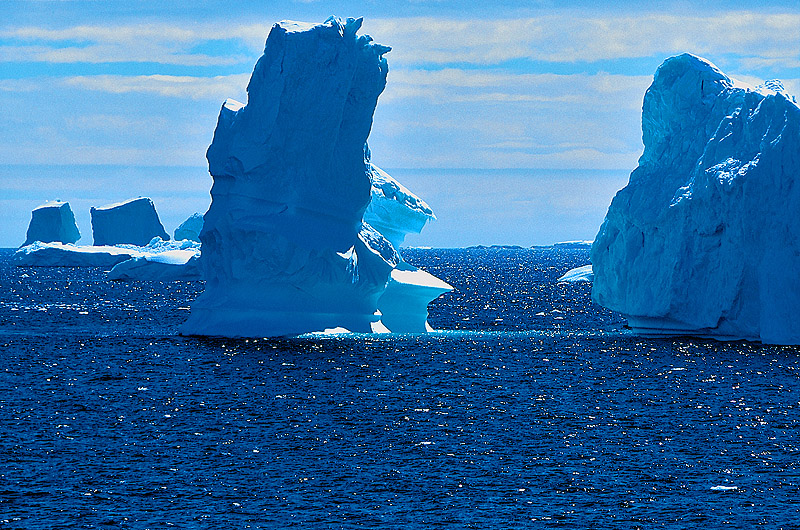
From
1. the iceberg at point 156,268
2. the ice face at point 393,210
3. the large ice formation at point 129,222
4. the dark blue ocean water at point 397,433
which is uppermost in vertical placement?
the large ice formation at point 129,222

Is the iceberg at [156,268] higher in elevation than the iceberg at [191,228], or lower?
lower

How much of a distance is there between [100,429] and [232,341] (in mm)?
17817

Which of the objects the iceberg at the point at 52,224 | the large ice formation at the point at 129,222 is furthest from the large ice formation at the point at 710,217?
the iceberg at the point at 52,224

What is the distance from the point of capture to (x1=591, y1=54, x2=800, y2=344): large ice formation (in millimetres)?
41875

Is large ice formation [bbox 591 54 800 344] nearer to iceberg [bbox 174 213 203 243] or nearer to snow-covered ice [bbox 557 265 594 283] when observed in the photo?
snow-covered ice [bbox 557 265 594 283]

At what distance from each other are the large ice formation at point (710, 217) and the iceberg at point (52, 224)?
117806 millimetres

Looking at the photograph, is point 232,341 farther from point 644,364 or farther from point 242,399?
point 644,364

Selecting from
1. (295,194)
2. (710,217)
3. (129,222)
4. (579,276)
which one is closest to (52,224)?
(129,222)

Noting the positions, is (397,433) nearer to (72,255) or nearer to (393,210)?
(393,210)

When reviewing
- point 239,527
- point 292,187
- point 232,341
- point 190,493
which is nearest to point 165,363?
point 232,341

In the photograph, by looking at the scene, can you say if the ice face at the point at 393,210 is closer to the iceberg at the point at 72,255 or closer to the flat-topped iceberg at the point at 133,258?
the flat-topped iceberg at the point at 133,258

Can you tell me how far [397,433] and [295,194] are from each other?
19.5 metres

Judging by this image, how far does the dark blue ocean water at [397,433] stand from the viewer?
20062 mm

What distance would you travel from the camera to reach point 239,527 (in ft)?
61.6
